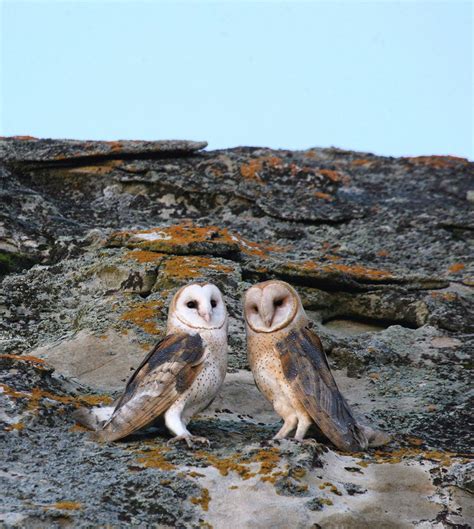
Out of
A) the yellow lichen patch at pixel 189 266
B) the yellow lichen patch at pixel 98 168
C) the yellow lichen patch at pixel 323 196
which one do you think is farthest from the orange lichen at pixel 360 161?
the yellow lichen patch at pixel 189 266

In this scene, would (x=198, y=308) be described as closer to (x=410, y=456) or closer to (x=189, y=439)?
(x=189, y=439)

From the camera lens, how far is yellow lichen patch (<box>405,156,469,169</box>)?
14.6m

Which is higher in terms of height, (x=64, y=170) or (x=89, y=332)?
(x=64, y=170)

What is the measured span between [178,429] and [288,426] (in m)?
0.83

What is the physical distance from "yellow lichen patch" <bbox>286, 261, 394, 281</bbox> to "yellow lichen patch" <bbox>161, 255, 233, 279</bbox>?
0.81 meters

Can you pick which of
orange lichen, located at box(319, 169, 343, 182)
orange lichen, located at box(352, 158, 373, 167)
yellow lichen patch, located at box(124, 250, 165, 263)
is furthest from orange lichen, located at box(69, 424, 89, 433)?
orange lichen, located at box(352, 158, 373, 167)

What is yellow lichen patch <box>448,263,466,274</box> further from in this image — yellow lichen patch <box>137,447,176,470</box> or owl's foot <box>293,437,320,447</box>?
yellow lichen patch <box>137,447,176,470</box>

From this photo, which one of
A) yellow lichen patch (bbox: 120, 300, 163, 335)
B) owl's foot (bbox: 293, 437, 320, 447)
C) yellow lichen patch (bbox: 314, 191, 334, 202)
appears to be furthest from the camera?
yellow lichen patch (bbox: 314, 191, 334, 202)

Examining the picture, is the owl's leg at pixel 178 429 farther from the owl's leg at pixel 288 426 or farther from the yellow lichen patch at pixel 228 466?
the owl's leg at pixel 288 426

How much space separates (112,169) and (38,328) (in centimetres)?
409

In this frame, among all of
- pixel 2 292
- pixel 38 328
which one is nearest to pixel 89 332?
pixel 38 328

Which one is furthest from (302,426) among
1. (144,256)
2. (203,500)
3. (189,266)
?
(144,256)

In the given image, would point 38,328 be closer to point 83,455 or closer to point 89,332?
point 89,332

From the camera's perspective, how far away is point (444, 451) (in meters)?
7.43
